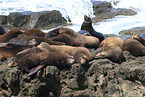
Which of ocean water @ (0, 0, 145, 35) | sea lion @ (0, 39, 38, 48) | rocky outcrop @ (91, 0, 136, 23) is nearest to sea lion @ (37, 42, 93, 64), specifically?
sea lion @ (0, 39, 38, 48)

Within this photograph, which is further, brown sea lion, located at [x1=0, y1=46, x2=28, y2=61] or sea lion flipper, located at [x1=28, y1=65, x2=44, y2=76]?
brown sea lion, located at [x1=0, y1=46, x2=28, y2=61]

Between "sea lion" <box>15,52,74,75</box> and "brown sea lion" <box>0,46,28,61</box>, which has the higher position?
"sea lion" <box>15,52,74,75</box>

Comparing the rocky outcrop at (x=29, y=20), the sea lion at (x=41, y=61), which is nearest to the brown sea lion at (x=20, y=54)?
the sea lion at (x=41, y=61)

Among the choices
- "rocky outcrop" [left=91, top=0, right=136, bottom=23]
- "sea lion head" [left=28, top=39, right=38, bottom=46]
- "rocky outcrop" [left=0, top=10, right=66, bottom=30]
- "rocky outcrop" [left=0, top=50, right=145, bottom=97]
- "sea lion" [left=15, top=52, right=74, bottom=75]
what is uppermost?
"sea lion head" [left=28, top=39, right=38, bottom=46]

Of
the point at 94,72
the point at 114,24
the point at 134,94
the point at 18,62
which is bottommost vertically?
the point at 114,24

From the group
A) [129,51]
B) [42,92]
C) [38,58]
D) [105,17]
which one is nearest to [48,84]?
[42,92]

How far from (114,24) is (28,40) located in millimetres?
11787

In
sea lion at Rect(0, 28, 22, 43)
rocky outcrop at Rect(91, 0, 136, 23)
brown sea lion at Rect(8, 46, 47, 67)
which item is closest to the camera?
brown sea lion at Rect(8, 46, 47, 67)

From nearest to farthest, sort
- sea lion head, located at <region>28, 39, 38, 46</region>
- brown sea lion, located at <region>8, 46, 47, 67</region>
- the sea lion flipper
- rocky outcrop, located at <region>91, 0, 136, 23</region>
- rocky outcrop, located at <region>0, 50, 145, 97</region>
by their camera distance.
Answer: the sea lion flipper
rocky outcrop, located at <region>0, 50, 145, 97</region>
brown sea lion, located at <region>8, 46, 47, 67</region>
sea lion head, located at <region>28, 39, 38, 46</region>
rocky outcrop, located at <region>91, 0, 136, 23</region>

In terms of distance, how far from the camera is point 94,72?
353cm

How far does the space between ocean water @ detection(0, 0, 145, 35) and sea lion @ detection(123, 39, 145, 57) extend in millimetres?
9233

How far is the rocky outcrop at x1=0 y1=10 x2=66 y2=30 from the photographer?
14.6m

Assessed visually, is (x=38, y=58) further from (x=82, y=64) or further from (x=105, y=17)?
(x=105, y=17)

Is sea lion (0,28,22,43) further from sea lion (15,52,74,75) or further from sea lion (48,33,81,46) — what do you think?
sea lion (15,52,74,75)
